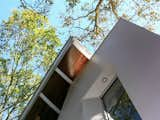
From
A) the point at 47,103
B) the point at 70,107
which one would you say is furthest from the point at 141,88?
the point at 47,103

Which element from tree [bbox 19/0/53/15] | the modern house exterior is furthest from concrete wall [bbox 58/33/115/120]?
tree [bbox 19/0/53/15]

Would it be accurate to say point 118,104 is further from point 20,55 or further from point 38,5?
point 20,55

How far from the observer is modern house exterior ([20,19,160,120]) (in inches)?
157

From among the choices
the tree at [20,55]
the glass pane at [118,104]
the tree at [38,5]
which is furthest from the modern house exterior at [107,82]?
the tree at [20,55]

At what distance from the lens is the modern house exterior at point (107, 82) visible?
3.99m

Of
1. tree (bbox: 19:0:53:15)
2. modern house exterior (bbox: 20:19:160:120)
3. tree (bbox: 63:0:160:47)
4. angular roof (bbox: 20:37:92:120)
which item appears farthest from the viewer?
tree (bbox: 63:0:160:47)

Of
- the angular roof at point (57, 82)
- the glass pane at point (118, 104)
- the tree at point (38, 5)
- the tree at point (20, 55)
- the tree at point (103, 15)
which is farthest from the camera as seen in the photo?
the tree at point (20, 55)

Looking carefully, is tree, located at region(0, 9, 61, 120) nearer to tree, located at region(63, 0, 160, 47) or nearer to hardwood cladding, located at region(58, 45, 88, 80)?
tree, located at region(63, 0, 160, 47)

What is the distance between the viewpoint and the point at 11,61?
45.5 feet

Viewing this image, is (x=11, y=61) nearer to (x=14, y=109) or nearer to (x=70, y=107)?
(x=14, y=109)

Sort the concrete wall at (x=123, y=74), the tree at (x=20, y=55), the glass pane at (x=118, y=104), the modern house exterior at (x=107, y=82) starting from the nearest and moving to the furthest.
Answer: the concrete wall at (x=123, y=74)
the modern house exterior at (x=107, y=82)
the glass pane at (x=118, y=104)
the tree at (x=20, y=55)

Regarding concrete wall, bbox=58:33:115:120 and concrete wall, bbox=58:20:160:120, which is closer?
concrete wall, bbox=58:20:160:120

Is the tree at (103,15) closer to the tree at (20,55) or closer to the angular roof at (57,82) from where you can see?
the tree at (20,55)

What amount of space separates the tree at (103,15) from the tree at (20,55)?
1726mm
